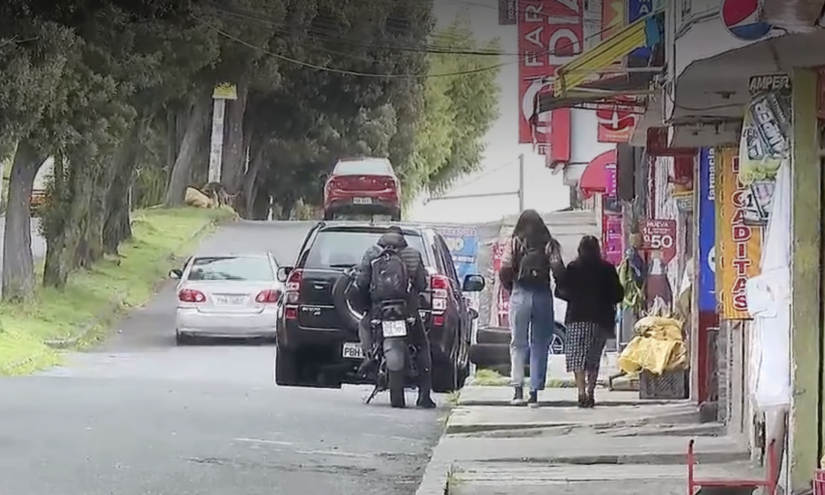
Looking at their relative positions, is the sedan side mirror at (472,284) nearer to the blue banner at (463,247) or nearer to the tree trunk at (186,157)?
the blue banner at (463,247)

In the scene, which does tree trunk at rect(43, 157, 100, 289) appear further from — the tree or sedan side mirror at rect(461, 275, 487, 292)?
the tree

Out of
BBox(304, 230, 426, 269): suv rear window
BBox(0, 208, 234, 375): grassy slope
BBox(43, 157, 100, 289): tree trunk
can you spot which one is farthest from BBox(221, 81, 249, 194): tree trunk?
BBox(304, 230, 426, 269): suv rear window

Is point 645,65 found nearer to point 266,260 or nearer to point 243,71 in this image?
point 266,260

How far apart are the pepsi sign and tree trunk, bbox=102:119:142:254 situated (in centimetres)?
2314

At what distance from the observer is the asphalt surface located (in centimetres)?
916

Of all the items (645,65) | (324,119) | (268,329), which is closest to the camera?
(645,65)

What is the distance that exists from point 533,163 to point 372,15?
5.09 m

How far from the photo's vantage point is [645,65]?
41.9 feet

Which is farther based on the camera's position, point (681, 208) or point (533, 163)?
point (533, 163)

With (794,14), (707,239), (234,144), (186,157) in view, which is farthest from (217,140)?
(794,14)

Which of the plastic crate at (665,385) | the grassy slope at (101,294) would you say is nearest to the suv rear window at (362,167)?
the grassy slope at (101,294)

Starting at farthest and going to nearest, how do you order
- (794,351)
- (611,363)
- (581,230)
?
(581,230) → (611,363) → (794,351)

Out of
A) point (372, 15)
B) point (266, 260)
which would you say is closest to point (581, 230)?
point (372, 15)

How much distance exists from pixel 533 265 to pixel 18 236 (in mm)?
12362
